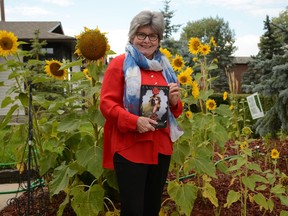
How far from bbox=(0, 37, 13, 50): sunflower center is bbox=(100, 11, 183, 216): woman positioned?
44.1 inches

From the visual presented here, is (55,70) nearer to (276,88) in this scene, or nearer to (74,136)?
(74,136)

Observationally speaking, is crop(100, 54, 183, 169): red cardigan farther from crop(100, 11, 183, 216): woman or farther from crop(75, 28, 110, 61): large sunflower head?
crop(75, 28, 110, 61): large sunflower head

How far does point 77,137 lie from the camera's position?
3086 millimetres

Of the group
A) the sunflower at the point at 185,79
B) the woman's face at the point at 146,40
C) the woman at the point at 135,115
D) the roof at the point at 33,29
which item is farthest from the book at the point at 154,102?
the roof at the point at 33,29

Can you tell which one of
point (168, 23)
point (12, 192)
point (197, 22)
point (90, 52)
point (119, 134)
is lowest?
point (12, 192)

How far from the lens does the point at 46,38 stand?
1603 centimetres

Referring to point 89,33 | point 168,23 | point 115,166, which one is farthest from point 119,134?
point 168,23

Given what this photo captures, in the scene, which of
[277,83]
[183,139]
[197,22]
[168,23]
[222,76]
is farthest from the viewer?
[197,22]

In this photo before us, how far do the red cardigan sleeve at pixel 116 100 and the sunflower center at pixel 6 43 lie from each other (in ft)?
3.72

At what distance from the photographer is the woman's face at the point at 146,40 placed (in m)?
2.25

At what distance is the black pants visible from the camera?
2219 millimetres

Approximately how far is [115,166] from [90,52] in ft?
2.41

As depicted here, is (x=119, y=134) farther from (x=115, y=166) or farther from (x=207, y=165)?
(x=207, y=165)

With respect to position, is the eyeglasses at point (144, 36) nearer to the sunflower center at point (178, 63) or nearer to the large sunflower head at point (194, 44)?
the sunflower center at point (178, 63)
